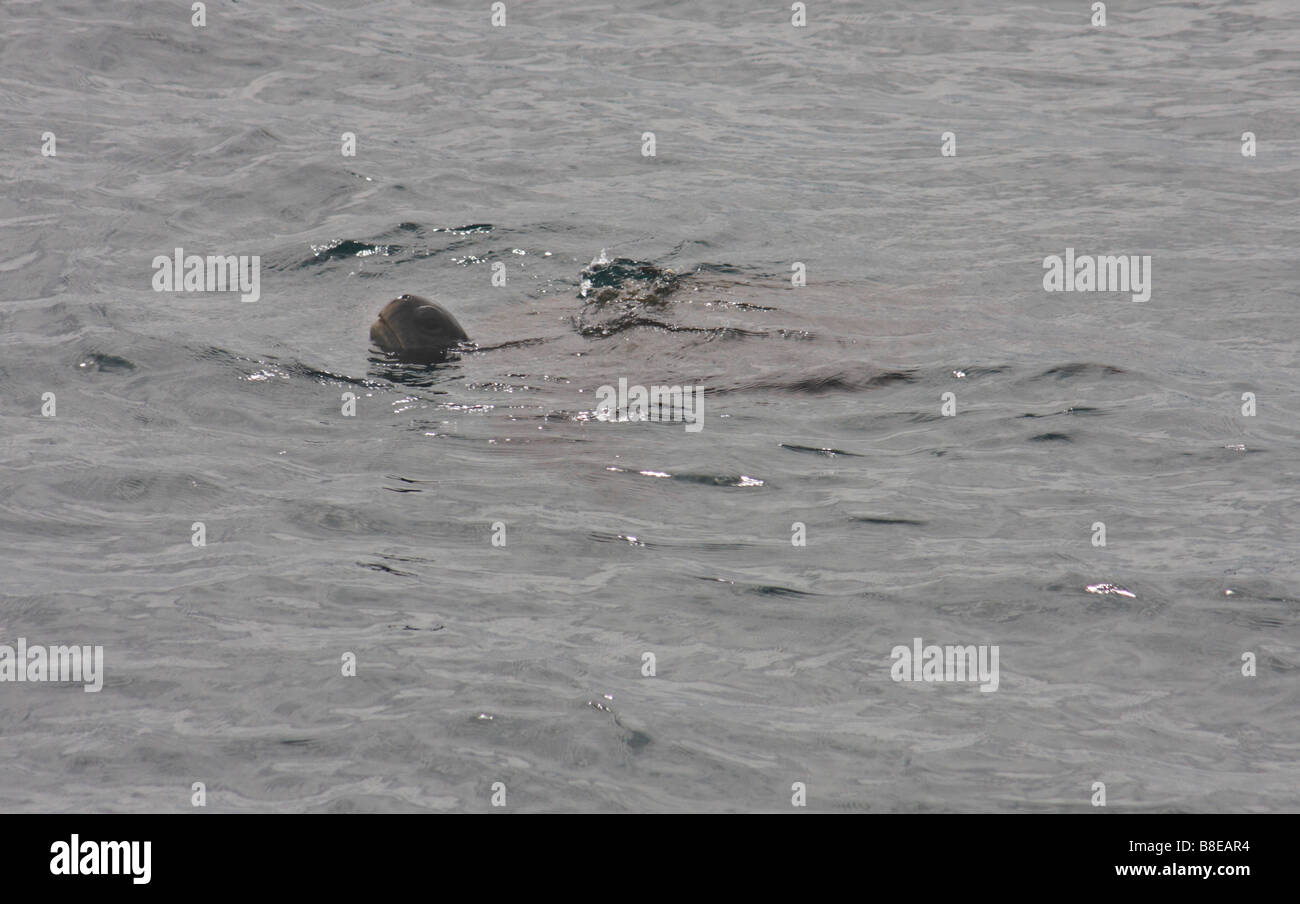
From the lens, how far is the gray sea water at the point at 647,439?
589 cm

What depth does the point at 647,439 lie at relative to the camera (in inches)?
372

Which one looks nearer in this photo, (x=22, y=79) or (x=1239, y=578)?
Result: (x=1239, y=578)

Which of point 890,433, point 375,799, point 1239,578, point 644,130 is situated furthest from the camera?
point 644,130

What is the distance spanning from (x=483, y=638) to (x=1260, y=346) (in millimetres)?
7385

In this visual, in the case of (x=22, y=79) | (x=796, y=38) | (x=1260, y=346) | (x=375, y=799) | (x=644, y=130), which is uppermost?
(x=796, y=38)

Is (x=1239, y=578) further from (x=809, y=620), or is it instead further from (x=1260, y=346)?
(x=1260, y=346)

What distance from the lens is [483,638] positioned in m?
6.78

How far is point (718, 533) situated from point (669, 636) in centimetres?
126

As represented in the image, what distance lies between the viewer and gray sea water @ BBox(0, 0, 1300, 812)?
5.89m

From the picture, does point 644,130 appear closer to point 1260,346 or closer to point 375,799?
point 1260,346

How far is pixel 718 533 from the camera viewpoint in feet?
26.1

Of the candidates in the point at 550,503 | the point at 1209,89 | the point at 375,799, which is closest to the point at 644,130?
the point at 1209,89

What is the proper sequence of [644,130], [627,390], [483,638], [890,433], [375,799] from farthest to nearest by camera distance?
[644,130] < [627,390] < [890,433] < [483,638] < [375,799]

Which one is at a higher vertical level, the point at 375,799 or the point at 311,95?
the point at 311,95
